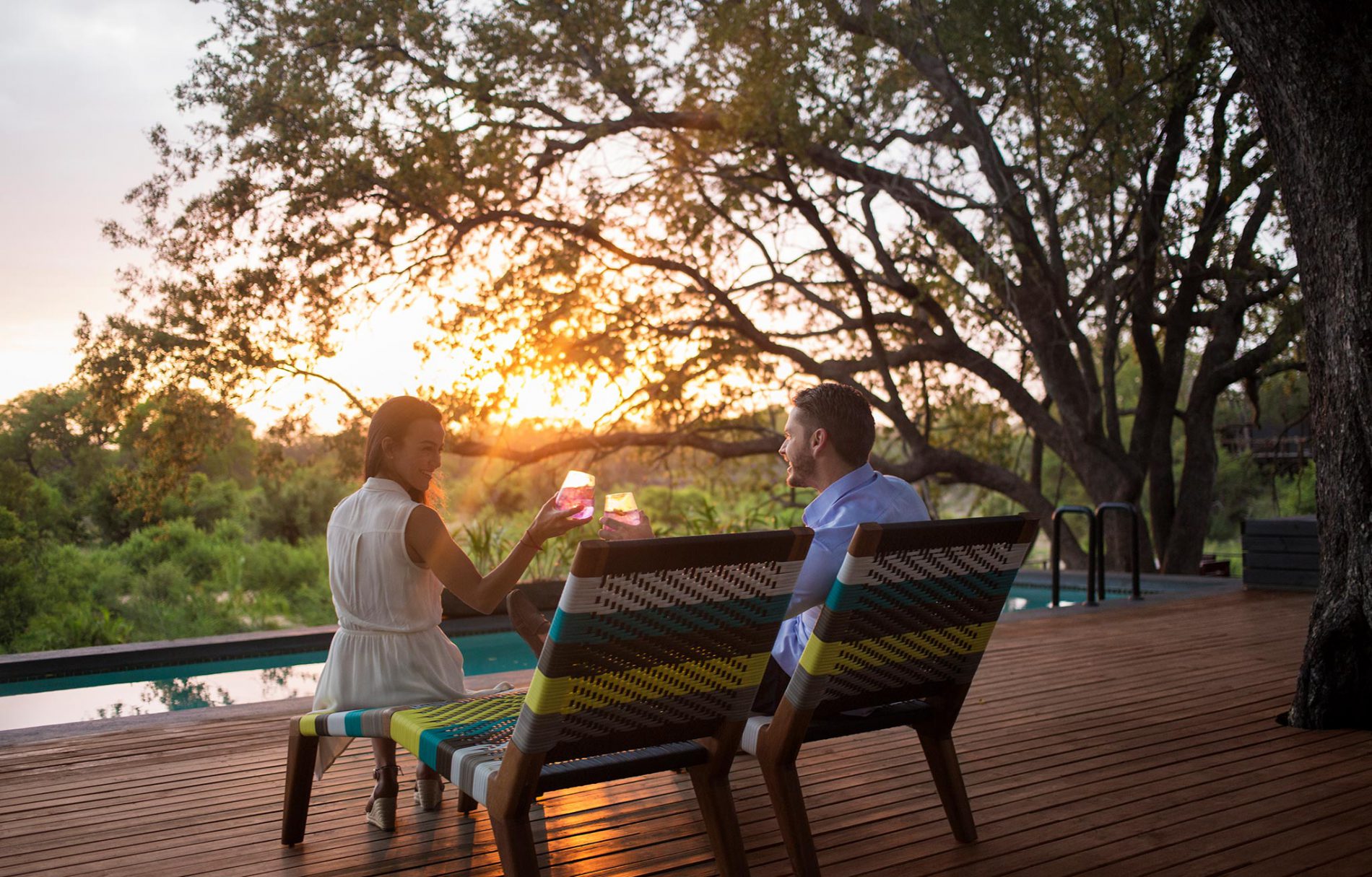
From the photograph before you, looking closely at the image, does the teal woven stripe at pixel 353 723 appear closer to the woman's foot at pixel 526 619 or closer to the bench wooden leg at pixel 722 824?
the woman's foot at pixel 526 619

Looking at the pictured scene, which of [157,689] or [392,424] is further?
[157,689]

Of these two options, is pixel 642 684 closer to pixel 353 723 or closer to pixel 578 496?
pixel 578 496

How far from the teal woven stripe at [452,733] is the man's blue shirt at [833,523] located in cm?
68

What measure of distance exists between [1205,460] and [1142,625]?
6095 millimetres

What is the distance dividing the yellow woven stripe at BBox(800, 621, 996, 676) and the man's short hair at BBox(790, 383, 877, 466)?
46cm

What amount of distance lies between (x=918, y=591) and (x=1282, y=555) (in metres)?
6.72

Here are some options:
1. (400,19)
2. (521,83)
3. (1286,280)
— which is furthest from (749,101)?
(1286,280)

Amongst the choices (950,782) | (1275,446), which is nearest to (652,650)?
(950,782)

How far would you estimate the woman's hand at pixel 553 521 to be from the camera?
7.67 feet

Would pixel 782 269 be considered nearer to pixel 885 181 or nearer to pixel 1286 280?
pixel 885 181

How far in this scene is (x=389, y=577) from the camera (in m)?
2.80

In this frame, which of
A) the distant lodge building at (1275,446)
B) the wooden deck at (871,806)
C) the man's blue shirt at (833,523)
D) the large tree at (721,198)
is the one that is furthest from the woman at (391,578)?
the large tree at (721,198)

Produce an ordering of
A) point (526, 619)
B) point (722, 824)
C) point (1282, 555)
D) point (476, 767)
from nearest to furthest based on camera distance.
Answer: point (476, 767)
point (722, 824)
point (526, 619)
point (1282, 555)

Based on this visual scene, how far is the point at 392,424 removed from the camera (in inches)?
113
